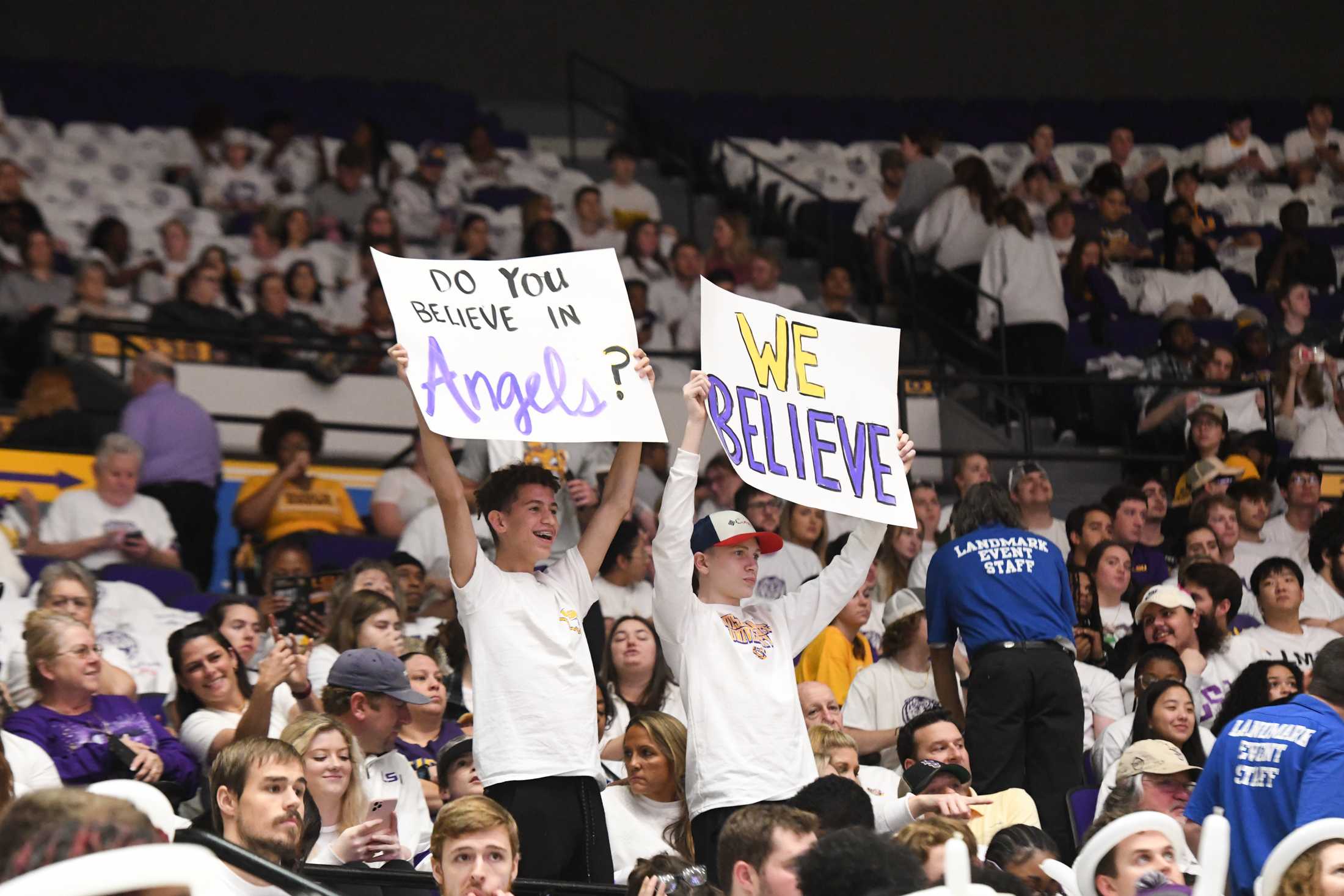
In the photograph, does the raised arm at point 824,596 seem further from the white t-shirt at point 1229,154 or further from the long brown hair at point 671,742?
the white t-shirt at point 1229,154

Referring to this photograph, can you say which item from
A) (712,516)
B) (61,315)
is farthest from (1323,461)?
(61,315)

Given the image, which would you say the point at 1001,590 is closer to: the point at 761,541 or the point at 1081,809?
the point at 1081,809

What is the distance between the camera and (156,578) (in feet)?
28.0

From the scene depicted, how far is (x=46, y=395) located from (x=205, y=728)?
4.39 m

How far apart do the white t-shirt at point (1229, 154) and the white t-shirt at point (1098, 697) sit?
856 cm

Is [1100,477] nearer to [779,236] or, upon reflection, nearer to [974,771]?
A: [779,236]

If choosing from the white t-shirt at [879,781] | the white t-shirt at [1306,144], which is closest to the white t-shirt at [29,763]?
the white t-shirt at [879,781]

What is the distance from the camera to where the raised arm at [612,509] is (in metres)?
5.44

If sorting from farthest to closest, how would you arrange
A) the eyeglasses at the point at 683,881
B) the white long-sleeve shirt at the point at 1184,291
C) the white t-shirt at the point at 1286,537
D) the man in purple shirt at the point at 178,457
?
the white long-sleeve shirt at the point at 1184,291, the white t-shirt at the point at 1286,537, the man in purple shirt at the point at 178,457, the eyeglasses at the point at 683,881

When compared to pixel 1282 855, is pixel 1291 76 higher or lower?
higher

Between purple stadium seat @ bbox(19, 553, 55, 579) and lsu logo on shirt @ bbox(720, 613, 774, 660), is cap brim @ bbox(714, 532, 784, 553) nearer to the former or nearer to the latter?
lsu logo on shirt @ bbox(720, 613, 774, 660)

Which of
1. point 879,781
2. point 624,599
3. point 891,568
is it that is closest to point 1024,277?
point 891,568

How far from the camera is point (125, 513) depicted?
8750 mm

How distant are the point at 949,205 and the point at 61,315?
5.75m
